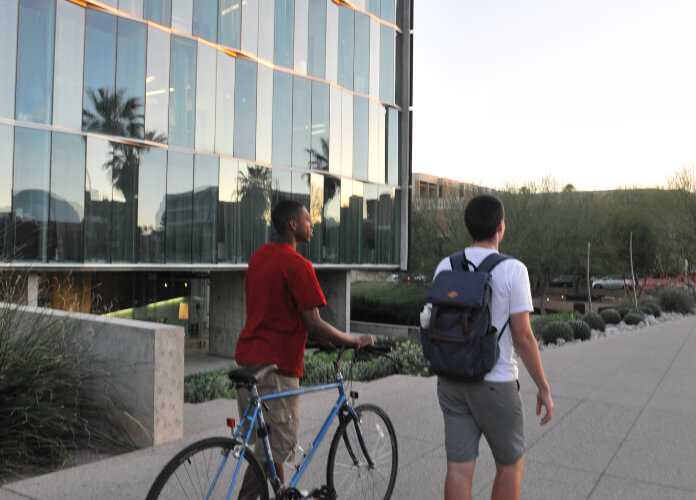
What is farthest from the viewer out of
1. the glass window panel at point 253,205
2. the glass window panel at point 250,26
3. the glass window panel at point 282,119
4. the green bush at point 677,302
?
the green bush at point 677,302

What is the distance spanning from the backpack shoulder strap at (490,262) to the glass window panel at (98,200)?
16.8 metres

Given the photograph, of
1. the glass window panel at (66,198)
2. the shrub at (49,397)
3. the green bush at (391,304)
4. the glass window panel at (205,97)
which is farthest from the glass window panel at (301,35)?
the shrub at (49,397)

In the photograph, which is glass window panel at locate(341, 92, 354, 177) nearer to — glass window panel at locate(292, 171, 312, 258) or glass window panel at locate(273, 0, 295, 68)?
glass window panel at locate(292, 171, 312, 258)

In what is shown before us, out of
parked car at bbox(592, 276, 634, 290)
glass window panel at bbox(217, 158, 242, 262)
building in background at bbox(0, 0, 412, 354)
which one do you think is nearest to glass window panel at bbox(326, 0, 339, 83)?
building in background at bbox(0, 0, 412, 354)

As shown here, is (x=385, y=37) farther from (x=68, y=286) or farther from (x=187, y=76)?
(x=68, y=286)

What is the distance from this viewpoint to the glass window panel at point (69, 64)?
691 inches

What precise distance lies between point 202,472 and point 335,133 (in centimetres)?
2424

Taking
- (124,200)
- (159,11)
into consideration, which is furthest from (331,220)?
(159,11)

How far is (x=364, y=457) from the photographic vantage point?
394cm

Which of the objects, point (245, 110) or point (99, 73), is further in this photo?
point (245, 110)

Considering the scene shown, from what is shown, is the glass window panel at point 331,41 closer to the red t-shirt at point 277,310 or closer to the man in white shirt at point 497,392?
the red t-shirt at point 277,310

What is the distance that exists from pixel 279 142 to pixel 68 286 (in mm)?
8961

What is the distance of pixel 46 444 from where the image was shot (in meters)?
5.06

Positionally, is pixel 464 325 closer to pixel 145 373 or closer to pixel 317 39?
pixel 145 373
